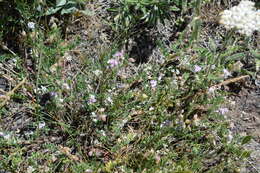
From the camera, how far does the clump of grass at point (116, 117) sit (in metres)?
2.38

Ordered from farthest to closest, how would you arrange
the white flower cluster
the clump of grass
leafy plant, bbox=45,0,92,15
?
leafy plant, bbox=45,0,92,15
the clump of grass
the white flower cluster

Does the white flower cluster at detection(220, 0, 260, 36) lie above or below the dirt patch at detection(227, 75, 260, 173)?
above

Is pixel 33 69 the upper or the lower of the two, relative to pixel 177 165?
upper

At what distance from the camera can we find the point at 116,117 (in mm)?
2539

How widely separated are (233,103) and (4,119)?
69.0 inches

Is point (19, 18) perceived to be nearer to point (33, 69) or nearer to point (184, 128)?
point (33, 69)

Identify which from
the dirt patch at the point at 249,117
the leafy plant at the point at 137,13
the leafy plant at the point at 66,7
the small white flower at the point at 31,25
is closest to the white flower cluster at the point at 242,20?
the leafy plant at the point at 137,13

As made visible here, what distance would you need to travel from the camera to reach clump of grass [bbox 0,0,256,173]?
238 centimetres

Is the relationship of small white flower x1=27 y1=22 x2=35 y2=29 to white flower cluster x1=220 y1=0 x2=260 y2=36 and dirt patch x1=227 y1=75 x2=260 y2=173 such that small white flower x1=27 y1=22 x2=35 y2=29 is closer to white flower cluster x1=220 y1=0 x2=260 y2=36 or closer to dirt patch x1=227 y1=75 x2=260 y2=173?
white flower cluster x1=220 y1=0 x2=260 y2=36

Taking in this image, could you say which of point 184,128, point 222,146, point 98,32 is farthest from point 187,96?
point 98,32

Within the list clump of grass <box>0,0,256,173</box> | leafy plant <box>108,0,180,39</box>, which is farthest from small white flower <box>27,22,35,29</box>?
leafy plant <box>108,0,180,39</box>

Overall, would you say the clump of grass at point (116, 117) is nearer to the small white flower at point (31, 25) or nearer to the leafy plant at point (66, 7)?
the small white flower at point (31, 25)

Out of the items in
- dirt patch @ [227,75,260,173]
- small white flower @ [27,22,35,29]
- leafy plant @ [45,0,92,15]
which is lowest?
dirt patch @ [227,75,260,173]

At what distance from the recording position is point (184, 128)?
2.49 meters
